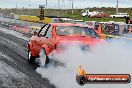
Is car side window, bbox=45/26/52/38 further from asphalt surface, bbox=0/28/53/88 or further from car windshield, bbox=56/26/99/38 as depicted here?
asphalt surface, bbox=0/28/53/88

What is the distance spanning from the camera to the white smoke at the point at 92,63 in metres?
9.24

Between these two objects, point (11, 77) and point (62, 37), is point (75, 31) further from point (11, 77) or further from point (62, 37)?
point (11, 77)

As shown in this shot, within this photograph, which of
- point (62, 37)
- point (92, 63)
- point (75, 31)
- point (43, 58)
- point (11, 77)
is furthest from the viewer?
point (43, 58)

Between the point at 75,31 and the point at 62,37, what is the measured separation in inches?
28.8

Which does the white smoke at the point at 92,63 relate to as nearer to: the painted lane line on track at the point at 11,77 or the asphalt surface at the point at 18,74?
the asphalt surface at the point at 18,74

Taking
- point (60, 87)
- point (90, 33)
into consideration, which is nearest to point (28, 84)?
point (60, 87)

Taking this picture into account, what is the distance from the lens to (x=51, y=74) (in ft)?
38.1

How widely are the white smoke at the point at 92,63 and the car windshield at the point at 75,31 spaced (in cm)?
103

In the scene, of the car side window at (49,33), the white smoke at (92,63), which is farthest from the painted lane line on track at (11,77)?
the car side window at (49,33)

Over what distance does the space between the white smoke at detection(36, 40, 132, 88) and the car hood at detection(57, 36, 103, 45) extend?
23 centimetres

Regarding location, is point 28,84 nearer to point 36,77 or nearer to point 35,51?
point 36,77

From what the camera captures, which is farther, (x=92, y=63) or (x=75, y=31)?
(x=75, y=31)

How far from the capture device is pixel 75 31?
40.3 feet

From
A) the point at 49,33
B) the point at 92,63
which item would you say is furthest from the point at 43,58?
the point at 92,63
